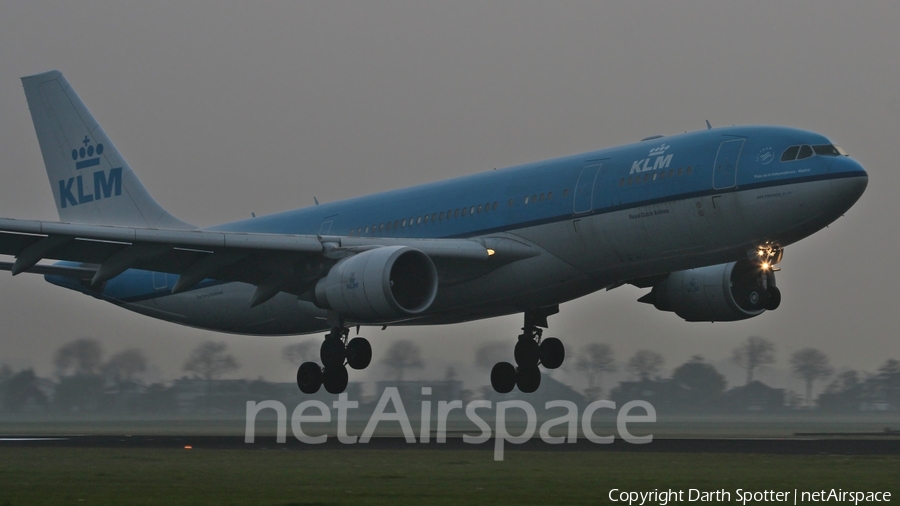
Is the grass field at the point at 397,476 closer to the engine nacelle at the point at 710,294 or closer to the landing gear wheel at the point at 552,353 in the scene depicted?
the engine nacelle at the point at 710,294

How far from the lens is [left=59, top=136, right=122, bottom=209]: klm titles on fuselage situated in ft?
132

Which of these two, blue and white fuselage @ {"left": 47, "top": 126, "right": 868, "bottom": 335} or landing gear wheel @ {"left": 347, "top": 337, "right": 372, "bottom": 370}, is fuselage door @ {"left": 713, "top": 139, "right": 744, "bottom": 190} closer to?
blue and white fuselage @ {"left": 47, "top": 126, "right": 868, "bottom": 335}

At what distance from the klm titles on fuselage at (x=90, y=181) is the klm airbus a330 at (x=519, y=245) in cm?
458

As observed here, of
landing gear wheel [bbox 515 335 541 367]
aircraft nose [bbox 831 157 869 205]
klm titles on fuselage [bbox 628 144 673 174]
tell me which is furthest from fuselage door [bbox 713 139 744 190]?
landing gear wheel [bbox 515 335 541 367]

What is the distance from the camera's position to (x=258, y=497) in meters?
18.0

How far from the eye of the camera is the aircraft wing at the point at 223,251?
29078mm

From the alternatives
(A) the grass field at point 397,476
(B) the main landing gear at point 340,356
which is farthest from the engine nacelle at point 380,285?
(A) the grass field at point 397,476

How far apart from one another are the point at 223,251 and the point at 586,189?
885 centimetres

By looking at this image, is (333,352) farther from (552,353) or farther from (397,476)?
(397,476)

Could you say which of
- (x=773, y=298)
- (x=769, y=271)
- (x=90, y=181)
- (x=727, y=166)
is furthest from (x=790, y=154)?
(x=90, y=181)

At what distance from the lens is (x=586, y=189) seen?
94.8 ft

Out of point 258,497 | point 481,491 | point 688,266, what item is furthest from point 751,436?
point 258,497

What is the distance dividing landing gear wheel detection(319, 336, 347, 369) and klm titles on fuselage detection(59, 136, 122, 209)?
11979mm

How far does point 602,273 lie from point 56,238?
12729mm
